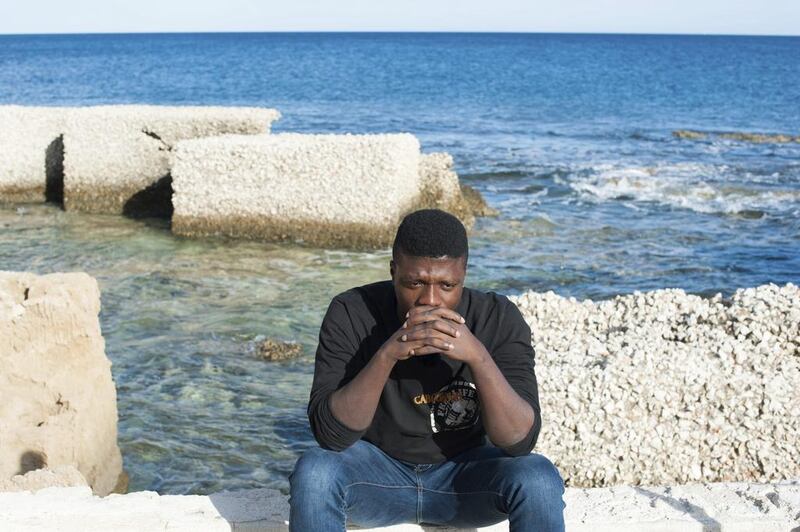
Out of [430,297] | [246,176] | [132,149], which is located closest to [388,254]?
[246,176]

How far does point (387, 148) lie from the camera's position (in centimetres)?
1177

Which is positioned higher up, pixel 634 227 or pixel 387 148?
pixel 387 148

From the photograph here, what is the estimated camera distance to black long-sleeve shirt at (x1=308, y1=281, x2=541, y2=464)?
351 centimetres

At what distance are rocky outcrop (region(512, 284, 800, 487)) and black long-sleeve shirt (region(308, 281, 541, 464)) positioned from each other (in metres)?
1.48

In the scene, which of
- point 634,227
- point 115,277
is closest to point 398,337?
point 115,277

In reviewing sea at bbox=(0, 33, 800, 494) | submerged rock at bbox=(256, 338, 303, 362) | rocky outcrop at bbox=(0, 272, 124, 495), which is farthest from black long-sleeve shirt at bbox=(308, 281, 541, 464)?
submerged rock at bbox=(256, 338, 303, 362)

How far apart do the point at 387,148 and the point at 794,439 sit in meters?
7.55

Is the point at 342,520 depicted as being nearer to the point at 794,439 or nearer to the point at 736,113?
the point at 794,439

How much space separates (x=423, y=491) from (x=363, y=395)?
0.46 m

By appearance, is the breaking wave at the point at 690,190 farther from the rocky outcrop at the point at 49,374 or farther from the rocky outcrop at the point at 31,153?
the rocky outcrop at the point at 49,374

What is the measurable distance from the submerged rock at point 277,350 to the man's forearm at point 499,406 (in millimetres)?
5177

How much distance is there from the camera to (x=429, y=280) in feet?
11.1

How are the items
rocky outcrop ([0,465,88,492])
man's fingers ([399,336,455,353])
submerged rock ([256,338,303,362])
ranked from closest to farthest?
man's fingers ([399,336,455,353]) < rocky outcrop ([0,465,88,492]) < submerged rock ([256,338,303,362])

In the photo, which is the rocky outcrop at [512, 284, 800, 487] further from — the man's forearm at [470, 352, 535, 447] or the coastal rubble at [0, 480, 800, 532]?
the man's forearm at [470, 352, 535, 447]
